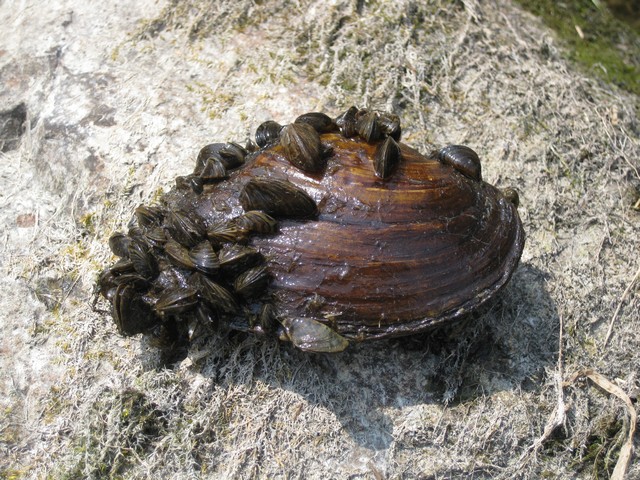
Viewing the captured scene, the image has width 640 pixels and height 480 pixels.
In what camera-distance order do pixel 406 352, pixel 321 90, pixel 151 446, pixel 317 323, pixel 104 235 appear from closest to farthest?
pixel 317 323, pixel 151 446, pixel 406 352, pixel 104 235, pixel 321 90

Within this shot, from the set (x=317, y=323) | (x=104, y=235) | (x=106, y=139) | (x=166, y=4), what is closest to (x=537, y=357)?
(x=317, y=323)

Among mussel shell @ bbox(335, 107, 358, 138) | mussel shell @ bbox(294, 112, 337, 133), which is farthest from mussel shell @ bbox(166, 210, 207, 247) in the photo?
mussel shell @ bbox(335, 107, 358, 138)

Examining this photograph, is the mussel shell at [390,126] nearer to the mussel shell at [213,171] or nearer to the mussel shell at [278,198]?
the mussel shell at [278,198]

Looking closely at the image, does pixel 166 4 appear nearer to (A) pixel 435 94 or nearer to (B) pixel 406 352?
(A) pixel 435 94

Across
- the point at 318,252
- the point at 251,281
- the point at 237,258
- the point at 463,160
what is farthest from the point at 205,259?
the point at 463,160

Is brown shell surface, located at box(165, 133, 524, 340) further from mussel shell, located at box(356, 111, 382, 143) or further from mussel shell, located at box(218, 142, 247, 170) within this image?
mussel shell, located at box(218, 142, 247, 170)

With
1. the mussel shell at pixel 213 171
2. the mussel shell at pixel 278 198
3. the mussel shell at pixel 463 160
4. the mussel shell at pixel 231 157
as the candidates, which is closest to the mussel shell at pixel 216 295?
the mussel shell at pixel 278 198
